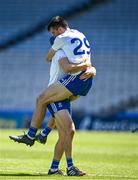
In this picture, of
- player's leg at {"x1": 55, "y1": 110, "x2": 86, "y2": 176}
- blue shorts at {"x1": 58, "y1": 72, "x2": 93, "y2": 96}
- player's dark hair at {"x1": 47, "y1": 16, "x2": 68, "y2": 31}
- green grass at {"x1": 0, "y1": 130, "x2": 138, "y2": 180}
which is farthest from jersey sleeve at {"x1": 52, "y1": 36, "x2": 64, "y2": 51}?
green grass at {"x1": 0, "y1": 130, "x2": 138, "y2": 180}

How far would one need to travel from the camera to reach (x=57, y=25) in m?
9.02

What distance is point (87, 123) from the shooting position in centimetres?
2539

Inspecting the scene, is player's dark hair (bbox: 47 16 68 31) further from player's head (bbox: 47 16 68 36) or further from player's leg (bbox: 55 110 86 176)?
player's leg (bbox: 55 110 86 176)

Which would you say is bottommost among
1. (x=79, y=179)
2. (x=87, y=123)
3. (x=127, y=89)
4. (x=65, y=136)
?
(x=79, y=179)

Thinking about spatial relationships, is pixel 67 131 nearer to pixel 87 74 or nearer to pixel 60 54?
pixel 87 74

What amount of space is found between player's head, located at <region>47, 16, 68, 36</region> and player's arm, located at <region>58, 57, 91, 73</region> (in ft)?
1.16

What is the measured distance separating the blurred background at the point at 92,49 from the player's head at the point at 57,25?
17.2 meters

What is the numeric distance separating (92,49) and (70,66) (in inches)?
772

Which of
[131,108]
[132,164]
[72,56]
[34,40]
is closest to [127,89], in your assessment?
[131,108]

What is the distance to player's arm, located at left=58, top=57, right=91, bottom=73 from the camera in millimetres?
8953

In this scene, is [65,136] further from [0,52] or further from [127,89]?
[0,52]

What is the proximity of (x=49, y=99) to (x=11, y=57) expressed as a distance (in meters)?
20.3

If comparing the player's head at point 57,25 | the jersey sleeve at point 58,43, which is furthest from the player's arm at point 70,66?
the player's head at point 57,25

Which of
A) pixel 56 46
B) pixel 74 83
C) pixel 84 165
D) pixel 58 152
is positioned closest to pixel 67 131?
pixel 58 152
